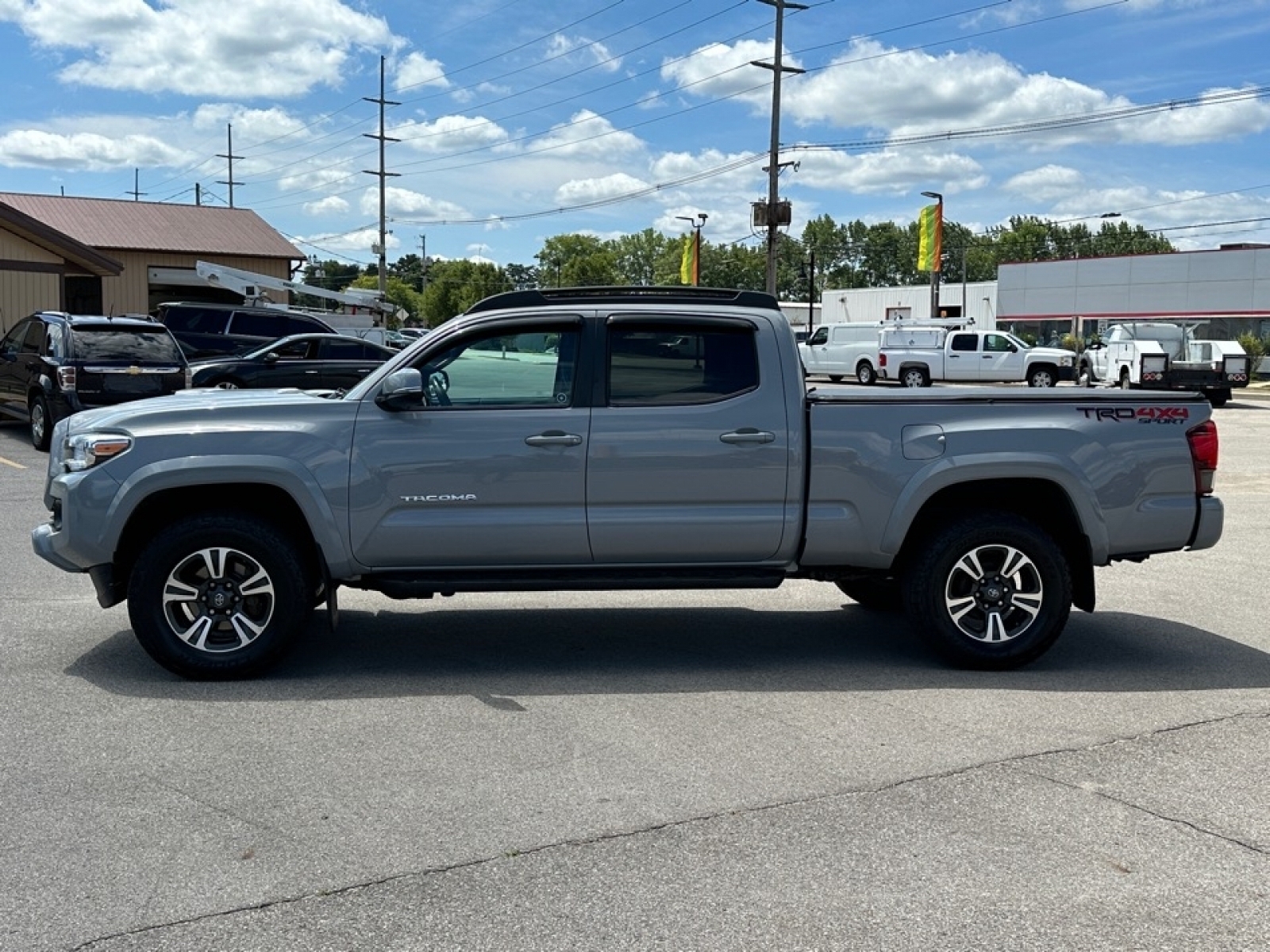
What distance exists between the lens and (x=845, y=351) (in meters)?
42.2

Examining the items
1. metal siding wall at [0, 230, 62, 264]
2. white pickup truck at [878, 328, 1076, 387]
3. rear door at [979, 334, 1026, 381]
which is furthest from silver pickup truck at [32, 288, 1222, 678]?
rear door at [979, 334, 1026, 381]

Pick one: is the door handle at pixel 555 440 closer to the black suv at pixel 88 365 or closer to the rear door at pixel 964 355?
the black suv at pixel 88 365

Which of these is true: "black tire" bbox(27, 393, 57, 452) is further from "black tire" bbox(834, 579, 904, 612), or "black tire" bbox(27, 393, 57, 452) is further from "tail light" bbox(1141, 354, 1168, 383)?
"tail light" bbox(1141, 354, 1168, 383)

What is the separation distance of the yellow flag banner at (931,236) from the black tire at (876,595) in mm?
48364

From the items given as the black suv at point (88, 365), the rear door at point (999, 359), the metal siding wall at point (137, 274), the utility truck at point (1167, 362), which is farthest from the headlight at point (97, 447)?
the metal siding wall at point (137, 274)

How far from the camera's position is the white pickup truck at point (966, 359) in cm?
3862

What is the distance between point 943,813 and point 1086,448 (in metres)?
2.68

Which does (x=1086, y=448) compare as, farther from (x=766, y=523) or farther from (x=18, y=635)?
(x=18, y=635)

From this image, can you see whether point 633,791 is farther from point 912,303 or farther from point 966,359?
point 912,303

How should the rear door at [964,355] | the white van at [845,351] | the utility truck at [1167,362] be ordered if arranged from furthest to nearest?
1. the white van at [845,351]
2. the rear door at [964,355]
3. the utility truck at [1167,362]

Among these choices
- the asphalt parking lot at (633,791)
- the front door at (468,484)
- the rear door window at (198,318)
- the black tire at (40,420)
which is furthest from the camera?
the rear door window at (198,318)

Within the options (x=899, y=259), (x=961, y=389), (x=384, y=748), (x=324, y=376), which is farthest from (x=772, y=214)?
(x=899, y=259)

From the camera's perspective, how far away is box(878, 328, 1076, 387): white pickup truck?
38.6 m

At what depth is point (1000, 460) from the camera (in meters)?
6.38
